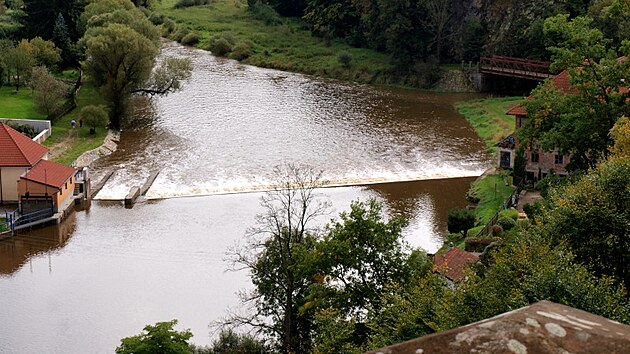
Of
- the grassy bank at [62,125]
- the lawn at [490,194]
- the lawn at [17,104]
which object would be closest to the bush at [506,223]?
the lawn at [490,194]

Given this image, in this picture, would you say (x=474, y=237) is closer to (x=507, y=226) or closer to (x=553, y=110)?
(x=507, y=226)

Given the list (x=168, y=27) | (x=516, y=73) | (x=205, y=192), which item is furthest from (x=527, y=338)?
(x=168, y=27)

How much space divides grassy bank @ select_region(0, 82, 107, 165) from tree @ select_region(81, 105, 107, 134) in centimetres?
48

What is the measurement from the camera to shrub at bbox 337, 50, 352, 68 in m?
83.2

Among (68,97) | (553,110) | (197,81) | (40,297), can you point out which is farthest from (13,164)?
(197,81)

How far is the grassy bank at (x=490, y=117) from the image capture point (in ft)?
194

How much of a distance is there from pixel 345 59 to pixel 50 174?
1755 inches

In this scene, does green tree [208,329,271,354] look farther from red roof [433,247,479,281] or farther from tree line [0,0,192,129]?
tree line [0,0,192,129]

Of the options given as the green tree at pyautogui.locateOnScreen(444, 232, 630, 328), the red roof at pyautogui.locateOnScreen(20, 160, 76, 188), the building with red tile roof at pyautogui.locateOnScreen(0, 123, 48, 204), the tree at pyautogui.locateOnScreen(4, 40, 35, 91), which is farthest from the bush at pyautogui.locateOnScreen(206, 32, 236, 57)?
the green tree at pyautogui.locateOnScreen(444, 232, 630, 328)

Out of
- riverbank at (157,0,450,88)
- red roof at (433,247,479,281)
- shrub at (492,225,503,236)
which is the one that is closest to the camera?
red roof at (433,247,479,281)

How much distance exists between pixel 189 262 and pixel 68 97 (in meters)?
33.4

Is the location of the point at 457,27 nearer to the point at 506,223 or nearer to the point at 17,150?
the point at 506,223

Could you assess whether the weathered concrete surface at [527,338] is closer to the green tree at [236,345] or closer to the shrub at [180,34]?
the green tree at [236,345]

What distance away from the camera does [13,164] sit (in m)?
43.6
